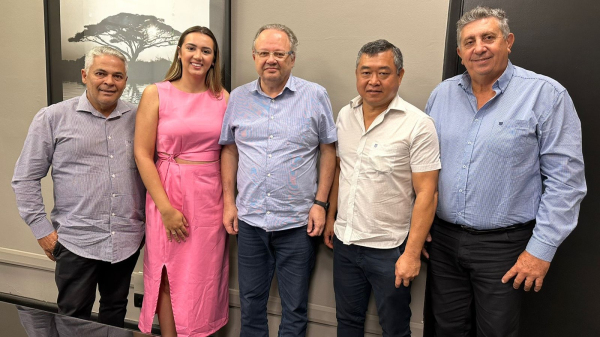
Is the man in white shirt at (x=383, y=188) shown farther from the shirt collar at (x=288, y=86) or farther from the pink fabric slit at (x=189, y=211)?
the pink fabric slit at (x=189, y=211)

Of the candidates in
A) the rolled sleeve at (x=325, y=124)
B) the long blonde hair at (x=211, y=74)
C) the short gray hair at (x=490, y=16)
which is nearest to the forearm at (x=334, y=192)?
the rolled sleeve at (x=325, y=124)

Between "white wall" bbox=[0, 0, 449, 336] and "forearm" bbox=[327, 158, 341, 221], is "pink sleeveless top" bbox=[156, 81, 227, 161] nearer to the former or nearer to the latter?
"white wall" bbox=[0, 0, 449, 336]

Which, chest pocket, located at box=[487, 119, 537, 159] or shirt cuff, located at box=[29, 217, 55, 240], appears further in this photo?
shirt cuff, located at box=[29, 217, 55, 240]

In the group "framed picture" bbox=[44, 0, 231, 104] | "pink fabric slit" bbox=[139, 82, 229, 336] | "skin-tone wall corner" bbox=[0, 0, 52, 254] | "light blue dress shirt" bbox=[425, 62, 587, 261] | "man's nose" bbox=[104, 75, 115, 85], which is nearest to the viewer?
"light blue dress shirt" bbox=[425, 62, 587, 261]


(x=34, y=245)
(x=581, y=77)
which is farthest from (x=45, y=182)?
(x=581, y=77)

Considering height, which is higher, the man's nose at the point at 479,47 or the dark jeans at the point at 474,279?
the man's nose at the point at 479,47

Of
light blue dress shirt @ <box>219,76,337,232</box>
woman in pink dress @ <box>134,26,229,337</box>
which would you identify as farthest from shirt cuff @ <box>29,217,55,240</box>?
light blue dress shirt @ <box>219,76,337,232</box>

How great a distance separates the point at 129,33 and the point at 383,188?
173 centimetres

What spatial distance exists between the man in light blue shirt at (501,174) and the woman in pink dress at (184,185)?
3.51 feet

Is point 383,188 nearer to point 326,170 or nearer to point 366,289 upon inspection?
point 326,170

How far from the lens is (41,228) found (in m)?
1.83

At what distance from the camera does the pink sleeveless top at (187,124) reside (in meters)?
1.89

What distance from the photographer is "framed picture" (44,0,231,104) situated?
2201 millimetres

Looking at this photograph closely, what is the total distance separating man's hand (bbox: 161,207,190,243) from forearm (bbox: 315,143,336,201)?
25.2 inches
